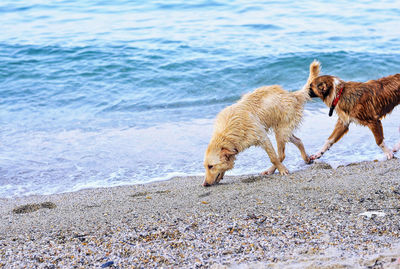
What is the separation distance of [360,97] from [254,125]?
1.72m

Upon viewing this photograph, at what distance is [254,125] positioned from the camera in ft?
20.7

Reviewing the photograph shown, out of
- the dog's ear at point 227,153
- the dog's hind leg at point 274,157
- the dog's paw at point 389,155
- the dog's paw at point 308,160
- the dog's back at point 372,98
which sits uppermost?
the dog's back at point 372,98

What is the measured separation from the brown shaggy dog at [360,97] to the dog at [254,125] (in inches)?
9.1

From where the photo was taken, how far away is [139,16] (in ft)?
67.8

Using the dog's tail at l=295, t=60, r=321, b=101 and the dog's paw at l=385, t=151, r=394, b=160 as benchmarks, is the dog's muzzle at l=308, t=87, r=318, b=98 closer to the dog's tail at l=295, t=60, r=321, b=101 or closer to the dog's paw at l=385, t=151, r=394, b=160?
the dog's tail at l=295, t=60, r=321, b=101

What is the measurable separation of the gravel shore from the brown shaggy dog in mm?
1144

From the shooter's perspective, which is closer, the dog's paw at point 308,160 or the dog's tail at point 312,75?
the dog's tail at point 312,75

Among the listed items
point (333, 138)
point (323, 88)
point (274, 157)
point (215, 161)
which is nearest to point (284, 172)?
point (274, 157)

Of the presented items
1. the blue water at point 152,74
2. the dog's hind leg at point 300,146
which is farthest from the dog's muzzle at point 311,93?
the blue water at point 152,74

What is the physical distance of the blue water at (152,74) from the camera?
7.62m

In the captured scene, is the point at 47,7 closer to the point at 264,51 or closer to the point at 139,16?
the point at 139,16

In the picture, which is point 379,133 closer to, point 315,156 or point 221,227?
point 315,156

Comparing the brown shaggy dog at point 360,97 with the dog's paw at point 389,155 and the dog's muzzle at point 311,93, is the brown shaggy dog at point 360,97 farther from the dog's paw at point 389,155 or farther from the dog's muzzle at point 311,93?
the dog's paw at point 389,155

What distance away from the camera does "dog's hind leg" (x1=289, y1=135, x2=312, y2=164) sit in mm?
7125
